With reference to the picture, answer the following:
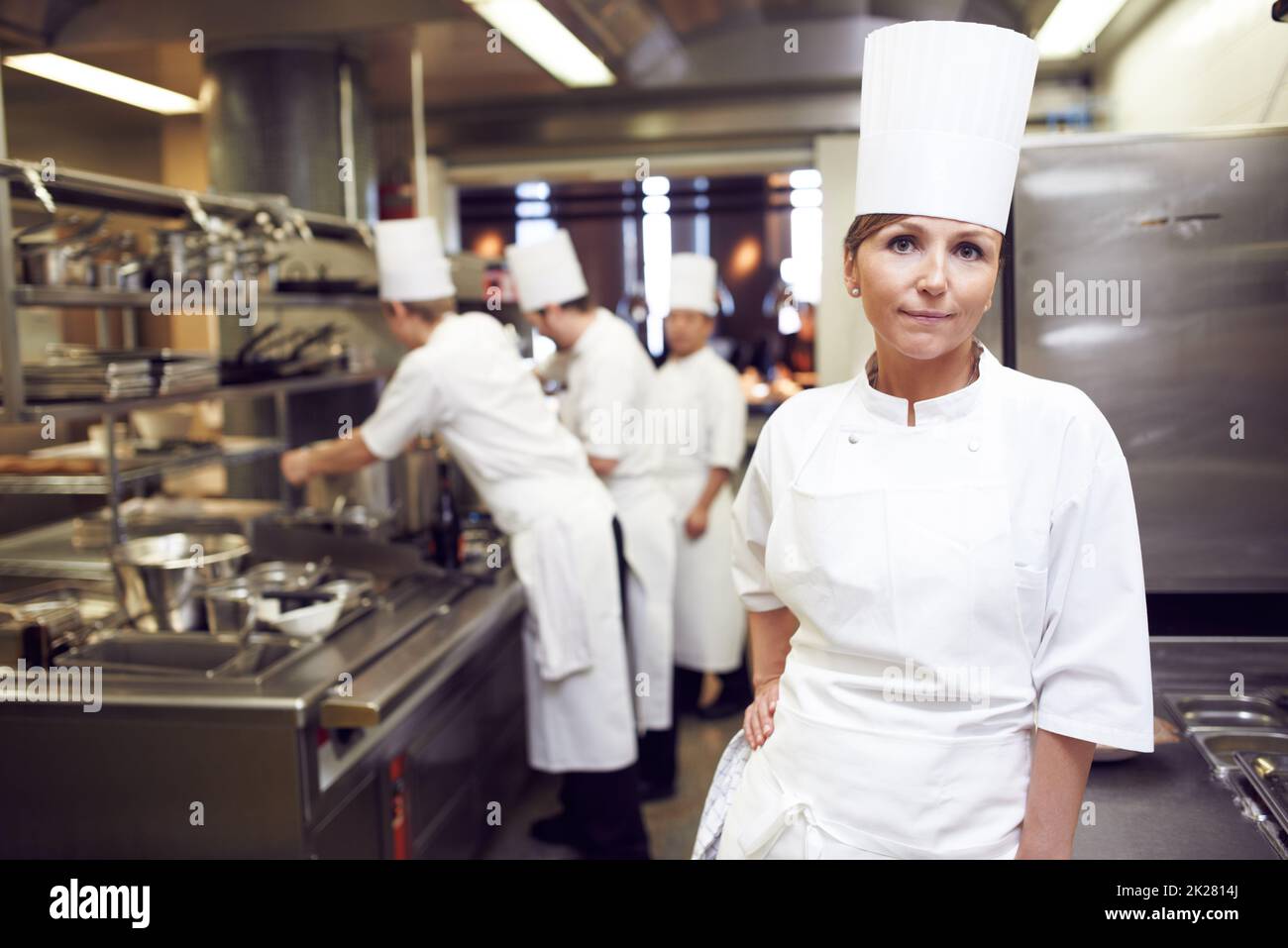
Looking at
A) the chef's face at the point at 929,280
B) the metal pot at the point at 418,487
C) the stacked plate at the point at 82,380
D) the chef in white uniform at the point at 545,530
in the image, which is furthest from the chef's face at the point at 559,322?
the chef's face at the point at 929,280

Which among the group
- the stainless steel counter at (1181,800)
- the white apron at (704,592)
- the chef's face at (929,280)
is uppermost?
the chef's face at (929,280)

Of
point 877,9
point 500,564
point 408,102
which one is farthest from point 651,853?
point 408,102

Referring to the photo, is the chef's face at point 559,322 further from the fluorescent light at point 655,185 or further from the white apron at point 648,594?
the fluorescent light at point 655,185

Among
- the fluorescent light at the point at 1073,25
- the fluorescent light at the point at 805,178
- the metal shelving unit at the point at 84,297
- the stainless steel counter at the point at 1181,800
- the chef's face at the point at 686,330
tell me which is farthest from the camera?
the fluorescent light at the point at 805,178

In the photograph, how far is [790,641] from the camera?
126 cm

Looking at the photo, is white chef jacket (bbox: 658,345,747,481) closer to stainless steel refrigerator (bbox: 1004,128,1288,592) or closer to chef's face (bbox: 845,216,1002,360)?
stainless steel refrigerator (bbox: 1004,128,1288,592)

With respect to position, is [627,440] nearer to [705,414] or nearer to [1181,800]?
[705,414]

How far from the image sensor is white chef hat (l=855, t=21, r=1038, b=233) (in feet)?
3.48

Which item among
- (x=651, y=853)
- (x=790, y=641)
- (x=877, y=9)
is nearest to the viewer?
(x=790, y=641)

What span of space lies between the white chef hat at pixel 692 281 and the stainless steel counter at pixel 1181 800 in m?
2.25

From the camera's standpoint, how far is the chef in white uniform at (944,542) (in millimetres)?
1044

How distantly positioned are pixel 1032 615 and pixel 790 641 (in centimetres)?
29

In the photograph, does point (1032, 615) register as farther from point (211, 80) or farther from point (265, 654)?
point (211, 80)

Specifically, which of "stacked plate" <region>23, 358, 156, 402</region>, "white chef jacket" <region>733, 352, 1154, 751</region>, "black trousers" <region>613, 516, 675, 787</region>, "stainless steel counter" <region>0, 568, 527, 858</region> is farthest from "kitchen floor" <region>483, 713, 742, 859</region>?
"white chef jacket" <region>733, 352, 1154, 751</region>
